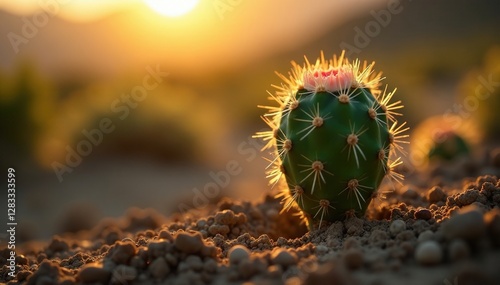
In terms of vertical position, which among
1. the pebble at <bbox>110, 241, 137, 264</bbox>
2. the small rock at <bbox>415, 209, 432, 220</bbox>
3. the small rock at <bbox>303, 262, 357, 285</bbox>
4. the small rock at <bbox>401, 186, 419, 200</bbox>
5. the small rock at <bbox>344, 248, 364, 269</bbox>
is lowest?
the small rock at <bbox>303, 262, 357, 285</bbox>

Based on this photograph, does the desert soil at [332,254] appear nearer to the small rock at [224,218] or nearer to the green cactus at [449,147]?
the small rock at [224,218]

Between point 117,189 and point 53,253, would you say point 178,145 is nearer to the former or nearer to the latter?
point 117,189

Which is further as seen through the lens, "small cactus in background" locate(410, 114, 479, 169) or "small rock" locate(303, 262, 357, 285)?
"small cactus in background" locate(410, 114, 479, 169)

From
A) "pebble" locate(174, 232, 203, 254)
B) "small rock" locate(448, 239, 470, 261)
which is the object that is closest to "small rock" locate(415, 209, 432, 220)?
"small rock" locate(448, 239, 470, 261)

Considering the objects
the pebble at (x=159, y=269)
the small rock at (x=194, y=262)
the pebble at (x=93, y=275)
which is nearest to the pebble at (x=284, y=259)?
the small rock at (x=194, y=262)

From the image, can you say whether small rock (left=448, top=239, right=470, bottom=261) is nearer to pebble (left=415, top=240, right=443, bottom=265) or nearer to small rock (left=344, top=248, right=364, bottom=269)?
pebble (left=415, top=240, right=443, bottom=265)

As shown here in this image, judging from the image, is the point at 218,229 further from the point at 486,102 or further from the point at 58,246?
the point at 486,102
